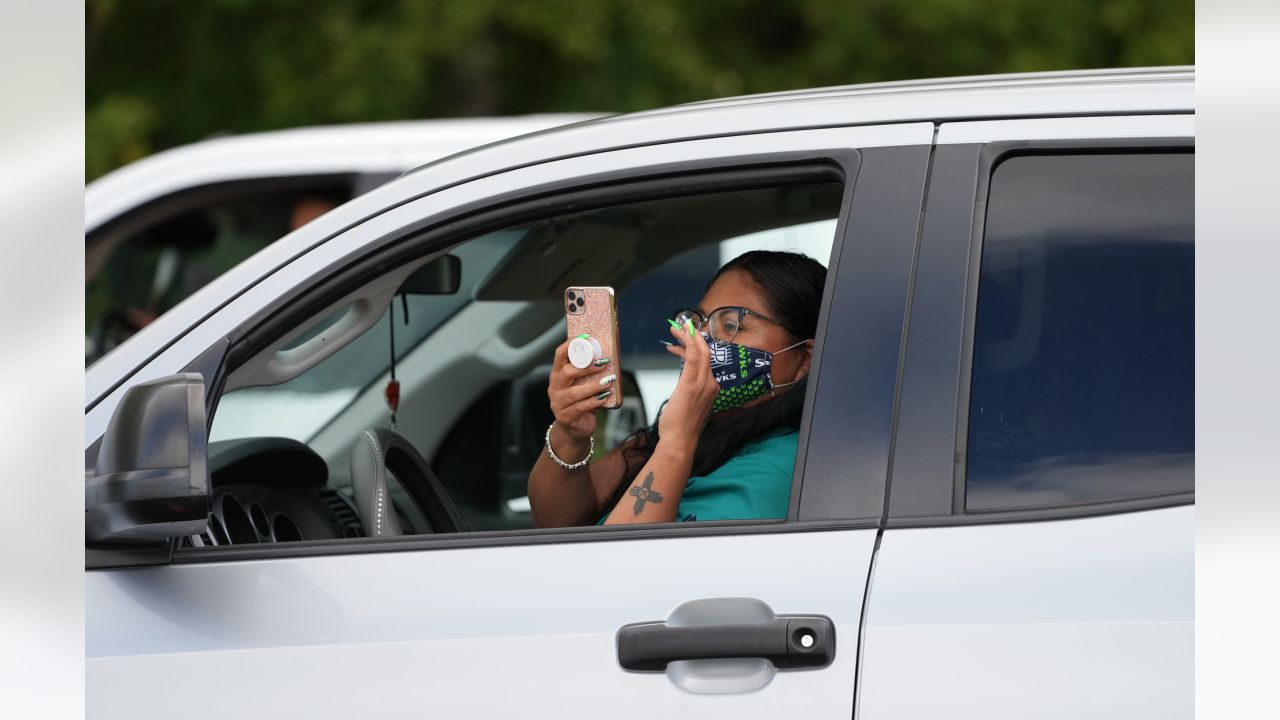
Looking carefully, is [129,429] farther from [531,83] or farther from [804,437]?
[531,83]

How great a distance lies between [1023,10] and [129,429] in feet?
28.5

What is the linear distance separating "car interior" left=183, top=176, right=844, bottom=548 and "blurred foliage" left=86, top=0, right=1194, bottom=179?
6185 millimetres

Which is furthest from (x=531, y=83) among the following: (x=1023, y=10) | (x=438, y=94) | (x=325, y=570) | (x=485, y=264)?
(x=325, y=570)

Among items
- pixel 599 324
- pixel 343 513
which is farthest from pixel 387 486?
pixel 599 324

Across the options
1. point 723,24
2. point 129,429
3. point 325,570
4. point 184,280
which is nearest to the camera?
point 129,429

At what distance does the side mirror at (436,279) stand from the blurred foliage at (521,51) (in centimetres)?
685

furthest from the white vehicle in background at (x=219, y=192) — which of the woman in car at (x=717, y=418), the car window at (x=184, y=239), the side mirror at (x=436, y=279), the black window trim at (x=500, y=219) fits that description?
the black window trim at (x=500, y=219)

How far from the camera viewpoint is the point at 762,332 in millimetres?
2373

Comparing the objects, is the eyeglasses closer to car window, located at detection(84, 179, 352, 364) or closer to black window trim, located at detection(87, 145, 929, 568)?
black window trim, located at detection(87, 145, 929, 568)

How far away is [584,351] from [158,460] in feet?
2.28

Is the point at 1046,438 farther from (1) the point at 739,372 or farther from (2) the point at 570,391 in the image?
(2) the point at 570,391

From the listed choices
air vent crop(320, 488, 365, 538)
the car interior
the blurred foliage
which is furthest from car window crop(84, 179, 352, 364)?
air vent crop(320, 488, 365, 538)

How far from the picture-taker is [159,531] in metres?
1.79

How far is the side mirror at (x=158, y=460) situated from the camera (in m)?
1.75
